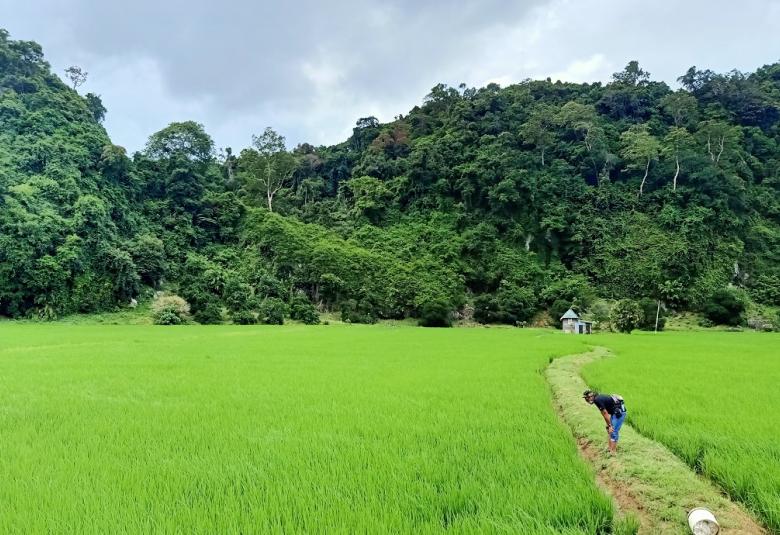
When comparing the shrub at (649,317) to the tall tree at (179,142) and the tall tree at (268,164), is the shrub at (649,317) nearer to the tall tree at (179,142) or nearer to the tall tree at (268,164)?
the tall tree at (268,164)

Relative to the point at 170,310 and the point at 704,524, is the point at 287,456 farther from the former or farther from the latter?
the point at 170,310

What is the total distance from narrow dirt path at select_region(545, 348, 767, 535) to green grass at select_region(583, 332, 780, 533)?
0.20 meters

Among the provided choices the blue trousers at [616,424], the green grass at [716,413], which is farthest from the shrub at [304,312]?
the blue trousers at [616,424]

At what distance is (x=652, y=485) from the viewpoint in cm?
381

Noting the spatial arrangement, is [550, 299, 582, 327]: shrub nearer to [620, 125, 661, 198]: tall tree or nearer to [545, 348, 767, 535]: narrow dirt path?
[620, 125, 661, 198]: tall tree

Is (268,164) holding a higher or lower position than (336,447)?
higher

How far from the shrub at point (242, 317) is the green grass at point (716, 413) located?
88.8ft

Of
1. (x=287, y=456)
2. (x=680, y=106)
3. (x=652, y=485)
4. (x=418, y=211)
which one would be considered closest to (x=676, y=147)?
(x=680, y=106)

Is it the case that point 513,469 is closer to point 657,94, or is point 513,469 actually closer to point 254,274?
point 254,274

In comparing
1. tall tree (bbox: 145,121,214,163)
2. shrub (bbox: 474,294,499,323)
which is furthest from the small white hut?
tall tree (bbox: 145,121,214,163)

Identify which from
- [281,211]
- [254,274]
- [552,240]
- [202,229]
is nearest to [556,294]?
[552,240]

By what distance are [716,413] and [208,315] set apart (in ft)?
107

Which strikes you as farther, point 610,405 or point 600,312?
point 600,312

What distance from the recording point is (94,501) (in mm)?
3334
